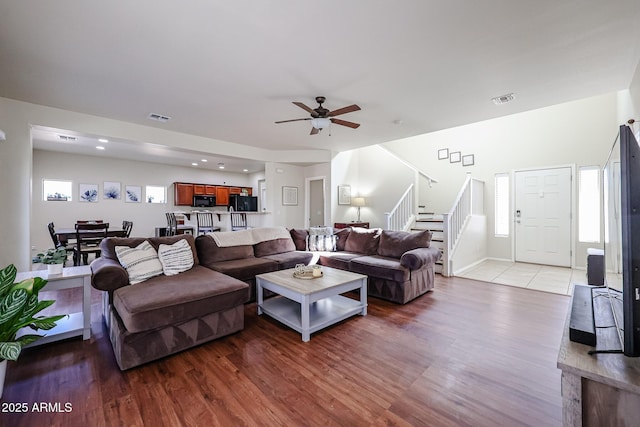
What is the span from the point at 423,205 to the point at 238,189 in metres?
6.39

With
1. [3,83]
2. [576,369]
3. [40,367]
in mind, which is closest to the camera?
[576,369]

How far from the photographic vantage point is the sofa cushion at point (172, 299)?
2.03 metres

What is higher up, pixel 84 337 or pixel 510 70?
pixel 510 70

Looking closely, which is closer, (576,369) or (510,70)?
(576,369)

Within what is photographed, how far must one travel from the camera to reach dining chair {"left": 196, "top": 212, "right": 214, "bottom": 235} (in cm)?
702

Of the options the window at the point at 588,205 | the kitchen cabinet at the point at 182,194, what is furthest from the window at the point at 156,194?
the window at the point at 588,205

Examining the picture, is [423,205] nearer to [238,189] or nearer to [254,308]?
[254,308]

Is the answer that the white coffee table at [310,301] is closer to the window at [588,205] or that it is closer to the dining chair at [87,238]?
the dining chair at [87,238]

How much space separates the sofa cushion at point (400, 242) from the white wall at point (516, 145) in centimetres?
302

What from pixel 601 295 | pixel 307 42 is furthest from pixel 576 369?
pixel 307 42

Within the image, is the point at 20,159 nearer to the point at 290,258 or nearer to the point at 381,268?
the point at 290,258

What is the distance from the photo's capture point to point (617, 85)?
10.4 feet

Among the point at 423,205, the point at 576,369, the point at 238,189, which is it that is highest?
the point at 238,189

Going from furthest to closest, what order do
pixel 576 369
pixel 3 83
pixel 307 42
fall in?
pixel 3 83 → pixel 307 42 → pixel 576 369
